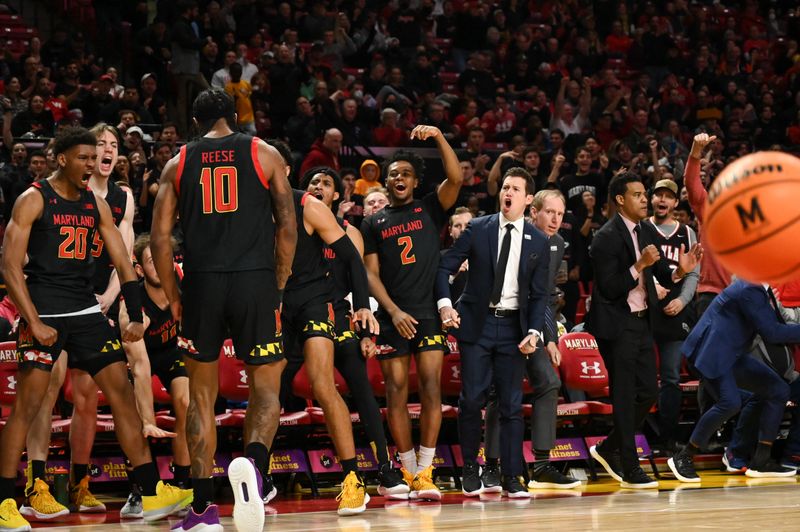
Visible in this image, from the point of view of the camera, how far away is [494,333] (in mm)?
7969

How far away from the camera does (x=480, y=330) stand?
26.1ft

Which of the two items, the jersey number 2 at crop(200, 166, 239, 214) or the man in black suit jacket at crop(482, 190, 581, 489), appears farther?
the man in black suit jacket at crop(482, 190, 581, 489)

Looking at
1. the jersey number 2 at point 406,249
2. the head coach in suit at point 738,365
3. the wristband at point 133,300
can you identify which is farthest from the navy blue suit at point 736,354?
the wristband at point 133,300

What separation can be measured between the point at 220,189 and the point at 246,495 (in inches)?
61.7

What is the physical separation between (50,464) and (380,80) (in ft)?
31.6

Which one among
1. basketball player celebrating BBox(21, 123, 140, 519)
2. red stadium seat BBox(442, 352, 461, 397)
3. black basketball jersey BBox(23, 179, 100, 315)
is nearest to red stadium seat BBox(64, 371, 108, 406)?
basketball player celebrating BBox(21, 123, 140, 519)

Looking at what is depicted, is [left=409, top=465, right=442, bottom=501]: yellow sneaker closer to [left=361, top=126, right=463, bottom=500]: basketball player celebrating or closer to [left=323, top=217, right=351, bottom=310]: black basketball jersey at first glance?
[left=361, top=126, right=463, bottom=500]: basketball player celebrating

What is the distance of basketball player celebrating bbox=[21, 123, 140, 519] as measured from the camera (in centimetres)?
716

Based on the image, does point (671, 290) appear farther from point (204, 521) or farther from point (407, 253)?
point (204, 521)

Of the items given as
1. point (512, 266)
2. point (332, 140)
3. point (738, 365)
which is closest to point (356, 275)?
point (512, 266)

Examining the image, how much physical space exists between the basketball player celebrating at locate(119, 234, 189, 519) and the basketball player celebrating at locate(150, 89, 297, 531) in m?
1.52

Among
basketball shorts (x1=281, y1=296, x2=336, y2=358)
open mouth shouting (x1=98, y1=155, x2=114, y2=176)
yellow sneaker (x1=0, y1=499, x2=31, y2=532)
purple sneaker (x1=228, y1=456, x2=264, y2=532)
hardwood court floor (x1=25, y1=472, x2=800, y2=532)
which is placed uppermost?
open mouth shouting (x1=98, y1=155, x2=114, y2=176)

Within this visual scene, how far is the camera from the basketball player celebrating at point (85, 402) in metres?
7.16

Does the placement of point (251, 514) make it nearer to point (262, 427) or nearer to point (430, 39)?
point (262, 427)
